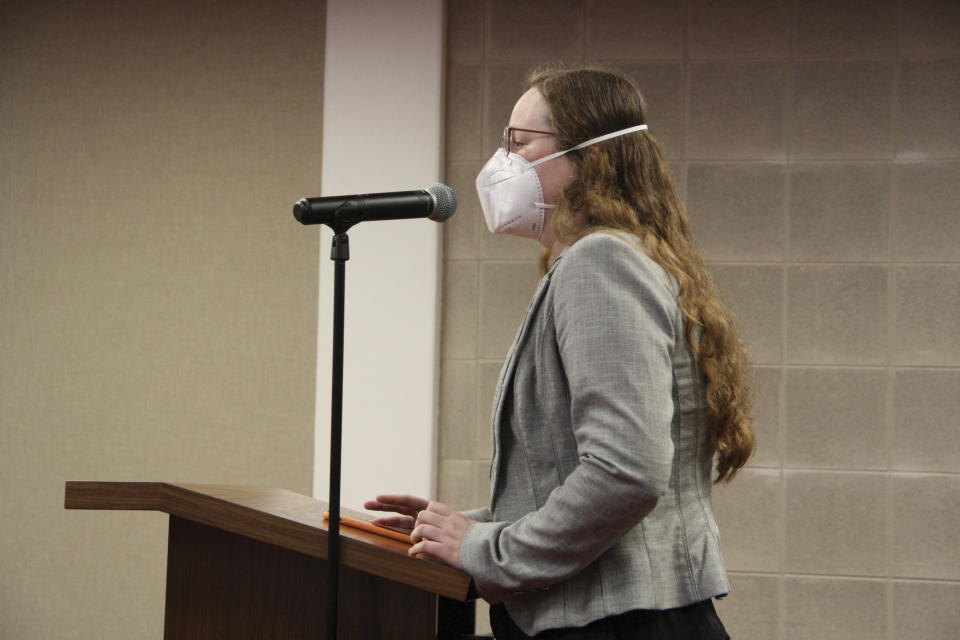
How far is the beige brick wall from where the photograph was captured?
296cm

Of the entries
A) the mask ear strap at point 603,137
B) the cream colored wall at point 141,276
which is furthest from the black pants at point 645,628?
the cream colored wall at point 141,276

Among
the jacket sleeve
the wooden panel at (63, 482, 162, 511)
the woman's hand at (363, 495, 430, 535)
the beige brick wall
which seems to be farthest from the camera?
the beige brick wall

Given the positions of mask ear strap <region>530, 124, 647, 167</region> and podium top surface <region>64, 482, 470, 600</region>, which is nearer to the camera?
podium top surface <region>64, 482, 470, 600</region>

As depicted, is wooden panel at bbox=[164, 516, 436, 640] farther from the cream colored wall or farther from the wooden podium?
the cream colored wall

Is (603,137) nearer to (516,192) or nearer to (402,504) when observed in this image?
(516,192)

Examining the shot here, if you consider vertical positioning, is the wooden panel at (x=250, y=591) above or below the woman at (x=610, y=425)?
below

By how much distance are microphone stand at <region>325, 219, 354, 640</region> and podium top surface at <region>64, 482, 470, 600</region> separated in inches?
1.2

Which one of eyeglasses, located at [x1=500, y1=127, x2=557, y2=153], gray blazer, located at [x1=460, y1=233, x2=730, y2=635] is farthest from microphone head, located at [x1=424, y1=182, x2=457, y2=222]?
gray blazer, located at [x1=460, y1=233, x2=730, y2=635]

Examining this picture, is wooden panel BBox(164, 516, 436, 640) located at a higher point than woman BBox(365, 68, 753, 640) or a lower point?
lower

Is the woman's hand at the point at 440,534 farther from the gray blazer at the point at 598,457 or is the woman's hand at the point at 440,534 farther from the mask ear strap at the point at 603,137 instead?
the mask ear strap at the point at 603,137

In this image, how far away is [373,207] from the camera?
4.34 feet

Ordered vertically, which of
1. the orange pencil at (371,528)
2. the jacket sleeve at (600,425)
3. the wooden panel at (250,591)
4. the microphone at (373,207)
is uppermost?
the microphone at (373,207)

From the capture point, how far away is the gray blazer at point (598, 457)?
3.53 feet

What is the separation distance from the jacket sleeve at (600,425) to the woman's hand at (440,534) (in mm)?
15
